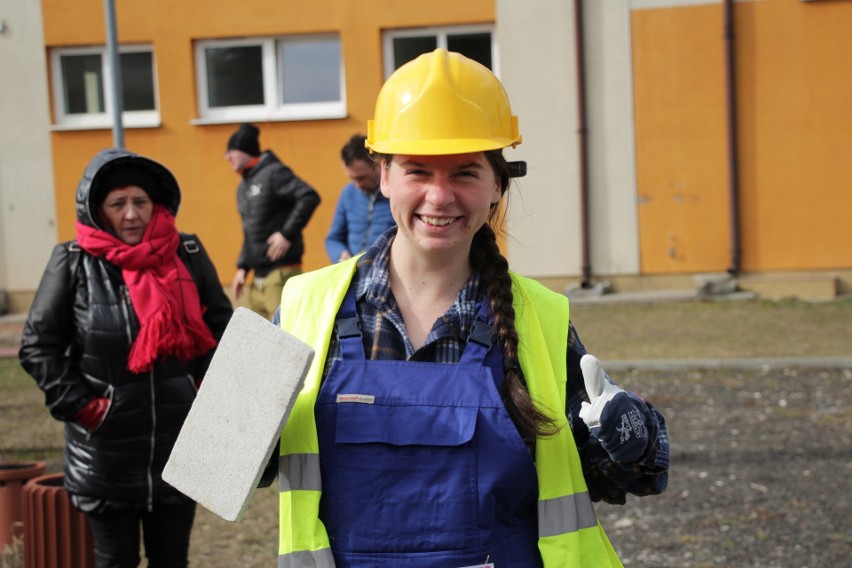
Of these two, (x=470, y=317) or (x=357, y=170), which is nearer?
(x=470, y=317)

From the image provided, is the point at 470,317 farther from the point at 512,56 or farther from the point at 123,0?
the point at 123,0

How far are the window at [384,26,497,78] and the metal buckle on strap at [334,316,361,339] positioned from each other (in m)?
12.1

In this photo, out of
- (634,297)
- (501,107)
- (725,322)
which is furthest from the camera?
(634,297)

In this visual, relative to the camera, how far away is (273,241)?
8172 millimetres

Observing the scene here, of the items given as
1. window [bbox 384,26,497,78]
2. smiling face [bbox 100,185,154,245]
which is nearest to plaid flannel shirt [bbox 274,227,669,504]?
smiling face [bbox 100,185,154,245]

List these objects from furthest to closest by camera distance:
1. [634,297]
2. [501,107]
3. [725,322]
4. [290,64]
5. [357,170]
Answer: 1. [290,64]
2. [634,297]
3. [725,322]
4. [357,170]
5. [501,107]

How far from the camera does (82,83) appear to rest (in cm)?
1473

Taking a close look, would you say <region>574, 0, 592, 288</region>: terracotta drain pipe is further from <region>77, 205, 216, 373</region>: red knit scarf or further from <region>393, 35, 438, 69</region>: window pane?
<region>77, 205, 216, 373</region>: red knit scarf

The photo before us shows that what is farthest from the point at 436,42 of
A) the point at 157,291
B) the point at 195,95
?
the point at 157,291

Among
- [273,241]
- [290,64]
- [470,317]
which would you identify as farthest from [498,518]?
[290,64]

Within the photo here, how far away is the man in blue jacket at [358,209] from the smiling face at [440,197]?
472cm

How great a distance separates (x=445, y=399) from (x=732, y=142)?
12022 mm

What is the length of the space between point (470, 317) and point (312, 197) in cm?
599

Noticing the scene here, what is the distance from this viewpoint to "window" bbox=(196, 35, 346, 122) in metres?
14.4
